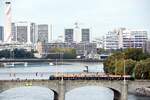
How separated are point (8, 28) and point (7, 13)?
287 inches

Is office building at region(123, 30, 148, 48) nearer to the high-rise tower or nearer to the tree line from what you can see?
the high-rise tower

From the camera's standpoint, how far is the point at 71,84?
164 ft

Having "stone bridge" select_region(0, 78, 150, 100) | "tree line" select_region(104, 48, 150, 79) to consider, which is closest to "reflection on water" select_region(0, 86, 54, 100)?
"stone bridge" select_region(0, 78, 150, 100)

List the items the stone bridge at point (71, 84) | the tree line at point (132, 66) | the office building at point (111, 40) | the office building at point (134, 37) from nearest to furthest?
the stone bridge at point (71, 84)
the tree line at point (132, 66)
the office building at point (134, 37)
the office building at point (111, 40)

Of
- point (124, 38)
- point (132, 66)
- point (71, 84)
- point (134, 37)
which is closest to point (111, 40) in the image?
point (124, 38)

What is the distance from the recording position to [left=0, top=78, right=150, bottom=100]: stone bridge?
1921 inches

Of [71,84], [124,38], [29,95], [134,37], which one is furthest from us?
[124,38]

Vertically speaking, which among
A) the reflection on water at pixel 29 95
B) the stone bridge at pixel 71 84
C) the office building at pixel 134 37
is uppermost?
the office building at pixel 134 37

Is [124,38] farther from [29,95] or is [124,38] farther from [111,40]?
[29,95]

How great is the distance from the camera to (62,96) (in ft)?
161

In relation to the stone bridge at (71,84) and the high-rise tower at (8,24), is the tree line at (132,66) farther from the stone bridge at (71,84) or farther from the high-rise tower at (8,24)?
the high-rise tower at (8,24)

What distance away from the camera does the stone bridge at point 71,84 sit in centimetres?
4878

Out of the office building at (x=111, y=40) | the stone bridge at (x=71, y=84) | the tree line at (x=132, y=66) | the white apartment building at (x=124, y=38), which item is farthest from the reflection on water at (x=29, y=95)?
the office building at (x=111, y=40)

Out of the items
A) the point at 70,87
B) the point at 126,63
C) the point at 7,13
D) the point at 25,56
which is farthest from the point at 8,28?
the point at 70,87
